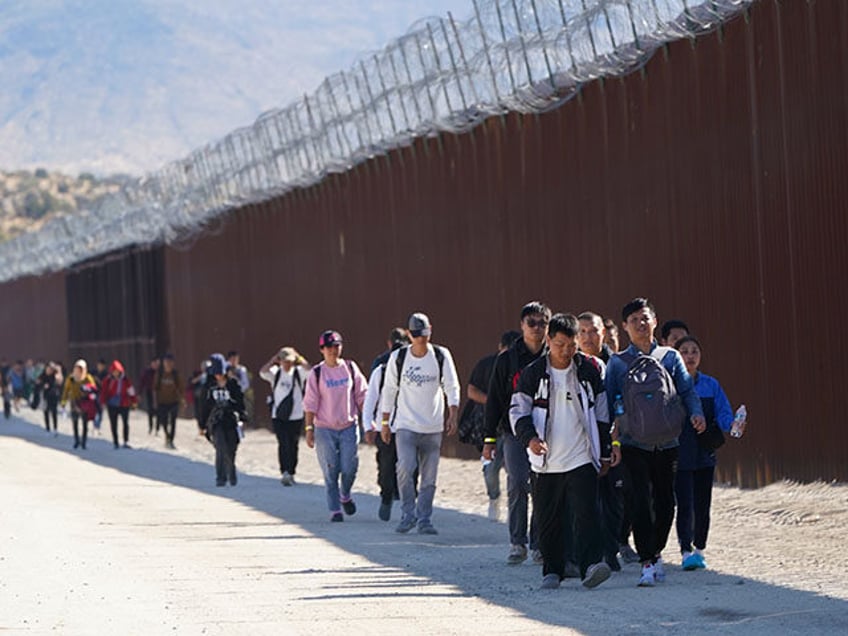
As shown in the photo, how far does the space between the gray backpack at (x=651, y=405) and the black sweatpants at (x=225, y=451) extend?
1111 cm

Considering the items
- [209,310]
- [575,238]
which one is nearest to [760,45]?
[575,238]

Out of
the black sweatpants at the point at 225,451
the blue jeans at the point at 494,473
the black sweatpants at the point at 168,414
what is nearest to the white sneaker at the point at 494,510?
the blue jeans at the point at 494,473

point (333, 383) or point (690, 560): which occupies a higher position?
point (333, 383)

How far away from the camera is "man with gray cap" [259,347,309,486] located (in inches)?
868

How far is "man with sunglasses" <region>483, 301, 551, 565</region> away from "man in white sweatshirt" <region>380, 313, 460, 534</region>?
2530 mm

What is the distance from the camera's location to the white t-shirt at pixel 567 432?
1149cm

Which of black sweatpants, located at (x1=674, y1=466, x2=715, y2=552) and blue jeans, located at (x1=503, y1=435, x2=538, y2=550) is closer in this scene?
black sweatpants, located at (x1=674, y1=466, x2=715, y2=552)

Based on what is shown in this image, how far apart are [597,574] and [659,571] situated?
1.70 feet

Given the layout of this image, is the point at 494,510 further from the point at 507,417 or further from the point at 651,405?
the point at 651,405

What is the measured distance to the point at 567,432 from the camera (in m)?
11.5

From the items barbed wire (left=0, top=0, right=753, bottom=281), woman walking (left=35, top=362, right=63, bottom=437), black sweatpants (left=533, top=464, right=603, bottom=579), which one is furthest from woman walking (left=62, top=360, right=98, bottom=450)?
black sweatpants (left=533, top=464, right=603, bottom=579)

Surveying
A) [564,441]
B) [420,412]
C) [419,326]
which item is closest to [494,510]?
[420,412]

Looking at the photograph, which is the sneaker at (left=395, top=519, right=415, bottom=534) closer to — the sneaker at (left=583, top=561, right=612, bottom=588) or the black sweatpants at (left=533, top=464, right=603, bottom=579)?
the black sweatpants at (left=533, top=464, right=603, bottom=579)

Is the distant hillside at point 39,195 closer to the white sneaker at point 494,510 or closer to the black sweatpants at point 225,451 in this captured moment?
the black sweatpants at point 225,451
